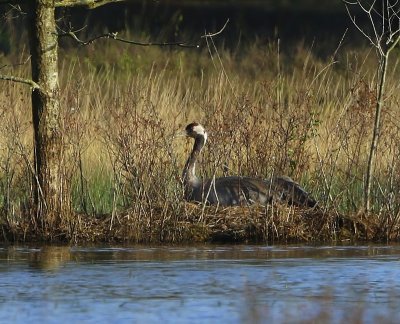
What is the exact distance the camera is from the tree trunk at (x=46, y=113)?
10.9m

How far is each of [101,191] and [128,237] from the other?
5.47 feet

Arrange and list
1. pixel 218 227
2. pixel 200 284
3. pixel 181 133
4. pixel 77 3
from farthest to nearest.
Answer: pixel 181 133
pixel 218 227
pixel 77 3
pixel 200 284

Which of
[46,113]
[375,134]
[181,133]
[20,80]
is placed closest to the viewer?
[20,80]

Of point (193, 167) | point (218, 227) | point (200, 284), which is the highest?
point (193, 167)

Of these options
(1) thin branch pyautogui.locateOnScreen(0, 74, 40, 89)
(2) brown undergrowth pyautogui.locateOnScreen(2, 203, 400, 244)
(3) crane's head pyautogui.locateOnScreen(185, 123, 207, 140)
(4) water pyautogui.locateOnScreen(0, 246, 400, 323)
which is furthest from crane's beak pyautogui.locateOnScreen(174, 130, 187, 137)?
(1) thin branch pyautogui.locateOnScreen(0, 74, 40, 89)

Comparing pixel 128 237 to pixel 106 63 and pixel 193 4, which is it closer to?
pixel 106 63

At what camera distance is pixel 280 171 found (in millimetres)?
11469

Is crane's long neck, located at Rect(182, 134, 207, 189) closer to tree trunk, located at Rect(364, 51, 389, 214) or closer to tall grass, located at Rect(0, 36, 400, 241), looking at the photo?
tall grass, located at Rect(0, 36, 400, 241)

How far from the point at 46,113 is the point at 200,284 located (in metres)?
2.71

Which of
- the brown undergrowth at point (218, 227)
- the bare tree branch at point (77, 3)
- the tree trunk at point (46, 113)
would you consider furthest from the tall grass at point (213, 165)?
the bare tree branch at point (77, 3)

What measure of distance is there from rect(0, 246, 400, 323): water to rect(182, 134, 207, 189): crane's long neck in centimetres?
128

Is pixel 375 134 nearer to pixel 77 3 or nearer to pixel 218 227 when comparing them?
pixel 218 227

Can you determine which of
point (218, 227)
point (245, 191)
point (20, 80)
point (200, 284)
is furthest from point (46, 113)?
point (200, 284)

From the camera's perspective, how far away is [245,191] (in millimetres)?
11461
